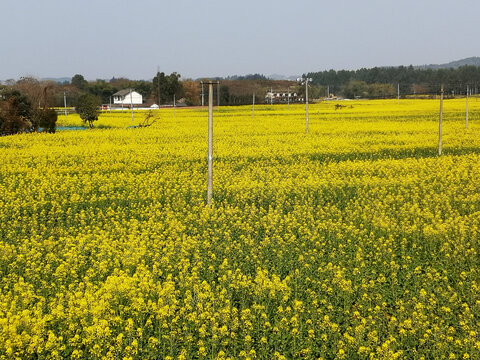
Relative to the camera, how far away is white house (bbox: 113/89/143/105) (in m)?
114

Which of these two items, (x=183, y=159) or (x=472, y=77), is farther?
(x=472, y=77)

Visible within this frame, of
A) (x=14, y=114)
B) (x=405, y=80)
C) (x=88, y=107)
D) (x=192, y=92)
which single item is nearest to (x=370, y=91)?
(x=405, y=80)

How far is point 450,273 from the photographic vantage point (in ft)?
33.1

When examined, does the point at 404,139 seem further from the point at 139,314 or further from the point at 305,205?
the point at 139,314

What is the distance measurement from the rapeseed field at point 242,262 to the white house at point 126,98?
308 feet

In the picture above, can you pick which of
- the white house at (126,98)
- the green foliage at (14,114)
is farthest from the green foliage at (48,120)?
the white house at (126,98)

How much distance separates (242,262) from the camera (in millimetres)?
10695

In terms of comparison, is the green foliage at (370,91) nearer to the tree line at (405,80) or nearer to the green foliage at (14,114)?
the tree line at (405,80)

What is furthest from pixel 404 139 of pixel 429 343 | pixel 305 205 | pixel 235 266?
pixel 429 343

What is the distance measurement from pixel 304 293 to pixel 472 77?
14178cm

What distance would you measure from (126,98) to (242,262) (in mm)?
108793

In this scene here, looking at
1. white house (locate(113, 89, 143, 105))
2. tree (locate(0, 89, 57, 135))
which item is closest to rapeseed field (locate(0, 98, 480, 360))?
tree (locate(0, 89, 57, 135))

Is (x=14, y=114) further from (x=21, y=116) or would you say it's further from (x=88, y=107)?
(x=88, y=107)

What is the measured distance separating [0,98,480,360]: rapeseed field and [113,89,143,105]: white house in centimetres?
9390
